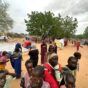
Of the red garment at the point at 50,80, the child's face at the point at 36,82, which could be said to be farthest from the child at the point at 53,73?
the child's face at the point at 36,82

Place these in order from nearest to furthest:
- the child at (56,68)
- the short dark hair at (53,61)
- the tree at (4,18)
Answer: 1. the child at (56,68)
2. the short dark hair at (53,61)
3. the tree at (4,18)

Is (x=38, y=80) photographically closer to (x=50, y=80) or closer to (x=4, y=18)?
(x=50, y=80)

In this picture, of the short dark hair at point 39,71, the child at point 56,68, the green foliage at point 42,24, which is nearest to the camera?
the short dark hair at point 39,71

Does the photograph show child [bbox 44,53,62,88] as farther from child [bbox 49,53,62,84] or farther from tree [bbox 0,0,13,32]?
tree [bbox 0,0,13,32]

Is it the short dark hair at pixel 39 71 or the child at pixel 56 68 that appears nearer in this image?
the short dark hair at pixel 39 71

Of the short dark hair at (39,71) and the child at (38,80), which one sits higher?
the short dark hair at (39,71)

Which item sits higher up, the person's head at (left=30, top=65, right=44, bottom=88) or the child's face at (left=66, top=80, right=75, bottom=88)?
the person's head at (left=30, top=65, right=44, bottom=88)

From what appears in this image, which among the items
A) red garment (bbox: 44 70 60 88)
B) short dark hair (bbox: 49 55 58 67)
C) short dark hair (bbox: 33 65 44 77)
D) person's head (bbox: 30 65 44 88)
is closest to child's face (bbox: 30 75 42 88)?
person's head (bbox: 30 65 44 88)

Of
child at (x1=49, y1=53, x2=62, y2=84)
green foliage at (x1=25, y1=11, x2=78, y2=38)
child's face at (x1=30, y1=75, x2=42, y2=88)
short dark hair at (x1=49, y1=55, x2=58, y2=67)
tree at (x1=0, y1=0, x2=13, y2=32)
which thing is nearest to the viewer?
child's face at (x1=30, y1=75, x2=42, y2=88)

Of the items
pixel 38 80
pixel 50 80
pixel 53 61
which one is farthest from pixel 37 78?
pixel 53 61

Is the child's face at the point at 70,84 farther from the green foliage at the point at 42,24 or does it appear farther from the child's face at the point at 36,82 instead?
the green foliage at the point at 42,24

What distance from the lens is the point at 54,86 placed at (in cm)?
447

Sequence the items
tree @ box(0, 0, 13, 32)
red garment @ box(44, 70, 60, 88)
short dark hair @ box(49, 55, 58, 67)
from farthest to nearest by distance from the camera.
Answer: tree @ box(0, 0, 13, 32), short dark hair @ box(49, 55, 58, 67), red garment @ box(44, 70, 60, 88)

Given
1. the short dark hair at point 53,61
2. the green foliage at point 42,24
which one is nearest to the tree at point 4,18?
the green foliage at point 42,24
